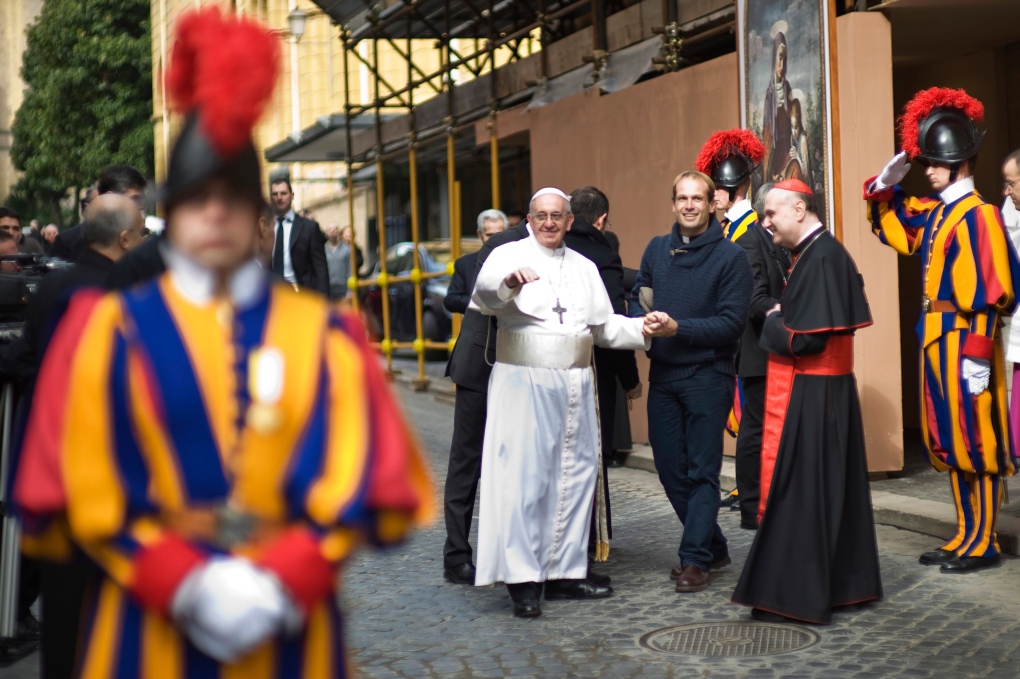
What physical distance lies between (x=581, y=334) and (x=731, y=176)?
103 inches

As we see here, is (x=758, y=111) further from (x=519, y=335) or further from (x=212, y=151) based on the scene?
(x=212, y=151)

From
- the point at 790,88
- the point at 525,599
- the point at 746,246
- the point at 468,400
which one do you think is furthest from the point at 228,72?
the point at 790,88

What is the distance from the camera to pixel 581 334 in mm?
6598

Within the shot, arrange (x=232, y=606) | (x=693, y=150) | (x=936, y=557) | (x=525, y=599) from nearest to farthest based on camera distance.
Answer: (x=232, y=606)
(x=525, y=599)
(x=936, y=557)
(x=693, y=150)

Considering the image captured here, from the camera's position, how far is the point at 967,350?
6891 mm

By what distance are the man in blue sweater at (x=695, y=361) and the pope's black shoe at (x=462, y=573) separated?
1022 millimetres

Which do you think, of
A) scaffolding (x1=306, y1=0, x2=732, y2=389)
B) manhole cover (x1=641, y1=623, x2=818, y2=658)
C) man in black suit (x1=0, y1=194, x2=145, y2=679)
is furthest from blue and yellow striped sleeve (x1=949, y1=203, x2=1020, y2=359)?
scaffolding (x1=306, y1=0, x2=732, y2=389)

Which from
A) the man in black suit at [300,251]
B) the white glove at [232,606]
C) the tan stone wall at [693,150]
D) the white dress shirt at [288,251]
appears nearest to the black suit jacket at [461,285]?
the tan stone wall at [693,150]

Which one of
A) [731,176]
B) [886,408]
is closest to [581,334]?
[731,176]

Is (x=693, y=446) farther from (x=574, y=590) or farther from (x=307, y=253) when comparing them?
(x=307, y=253)

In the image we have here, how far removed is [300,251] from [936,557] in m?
5.80

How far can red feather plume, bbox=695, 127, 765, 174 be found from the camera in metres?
8.84

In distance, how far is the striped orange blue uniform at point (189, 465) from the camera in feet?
8.27

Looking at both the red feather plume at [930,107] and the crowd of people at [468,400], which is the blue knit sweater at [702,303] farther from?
the red feather plume at [930,107]
